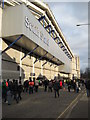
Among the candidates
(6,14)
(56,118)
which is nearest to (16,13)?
(6,14)

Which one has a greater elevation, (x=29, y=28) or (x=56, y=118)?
(x=29, y=28)

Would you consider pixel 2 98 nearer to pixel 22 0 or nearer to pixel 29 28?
pixel 29 28

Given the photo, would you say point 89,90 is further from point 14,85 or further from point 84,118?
point 84,118

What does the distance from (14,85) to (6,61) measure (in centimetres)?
922

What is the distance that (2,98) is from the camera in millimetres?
12648

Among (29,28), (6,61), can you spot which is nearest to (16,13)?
(29,28)

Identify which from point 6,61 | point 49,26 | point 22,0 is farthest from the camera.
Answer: point 49,26

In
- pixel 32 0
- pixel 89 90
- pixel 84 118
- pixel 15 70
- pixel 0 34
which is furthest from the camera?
pixel 32 0

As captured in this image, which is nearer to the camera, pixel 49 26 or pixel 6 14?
pixel 6 14

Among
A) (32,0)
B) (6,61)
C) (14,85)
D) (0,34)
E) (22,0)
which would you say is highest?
(32,0)

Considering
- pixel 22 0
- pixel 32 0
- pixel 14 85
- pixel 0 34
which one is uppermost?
pixel 32 0

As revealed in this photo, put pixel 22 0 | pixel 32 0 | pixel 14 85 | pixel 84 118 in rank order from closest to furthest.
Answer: pixel 84 118 → pixel 14 85 → pixel 22 0 → pixel 32 0

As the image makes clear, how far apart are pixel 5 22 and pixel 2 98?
986 cm

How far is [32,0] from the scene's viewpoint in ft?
97.5
